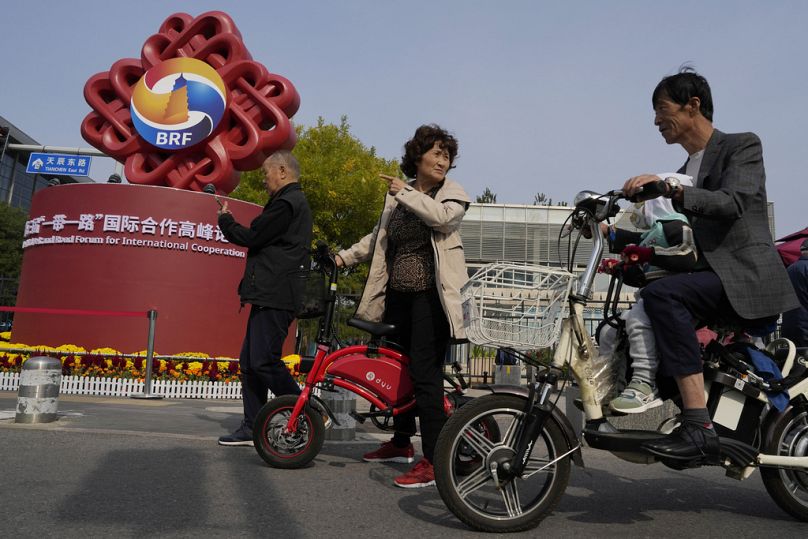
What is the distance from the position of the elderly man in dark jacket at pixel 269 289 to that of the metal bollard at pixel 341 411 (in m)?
0.57

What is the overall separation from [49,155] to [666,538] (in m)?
33.6

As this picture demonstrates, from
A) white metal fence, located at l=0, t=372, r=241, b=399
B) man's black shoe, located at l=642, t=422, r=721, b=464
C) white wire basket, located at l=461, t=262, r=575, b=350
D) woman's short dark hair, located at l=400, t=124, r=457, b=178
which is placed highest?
woman's short dark hair, located at l=400, t=124, r=457, b=178

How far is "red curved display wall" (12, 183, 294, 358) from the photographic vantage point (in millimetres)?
11688

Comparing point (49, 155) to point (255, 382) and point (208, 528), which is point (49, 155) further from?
point (208, 528)

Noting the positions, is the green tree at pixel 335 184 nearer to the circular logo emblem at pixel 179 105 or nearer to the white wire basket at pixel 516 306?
the circular logo emblem at pixel 179 105

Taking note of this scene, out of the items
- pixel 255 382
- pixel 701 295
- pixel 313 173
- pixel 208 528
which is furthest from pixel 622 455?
Result: pixel 313 173

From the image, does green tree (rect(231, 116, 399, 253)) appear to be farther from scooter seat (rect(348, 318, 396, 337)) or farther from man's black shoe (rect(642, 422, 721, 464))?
man's black shoe (rect(642, 422, 721, 464))

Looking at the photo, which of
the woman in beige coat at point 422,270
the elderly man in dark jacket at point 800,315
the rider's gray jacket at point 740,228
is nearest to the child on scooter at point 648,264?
the rider's gray jacket at point 740,228

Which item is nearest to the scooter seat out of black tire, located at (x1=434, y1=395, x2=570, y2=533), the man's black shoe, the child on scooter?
black tire, located at (x1=434, y1=395, x2=570, y2=533)

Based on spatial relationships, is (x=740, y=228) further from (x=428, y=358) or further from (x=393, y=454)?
(x=393, y=454)

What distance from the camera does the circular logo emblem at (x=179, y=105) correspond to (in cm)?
1293

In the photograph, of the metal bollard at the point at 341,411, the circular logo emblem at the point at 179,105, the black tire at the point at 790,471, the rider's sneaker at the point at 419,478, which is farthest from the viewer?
the circular logo emblem at the point at 179,105

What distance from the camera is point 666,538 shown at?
2832mm

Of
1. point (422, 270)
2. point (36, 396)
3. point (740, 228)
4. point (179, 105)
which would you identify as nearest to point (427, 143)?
point (422, 270)
